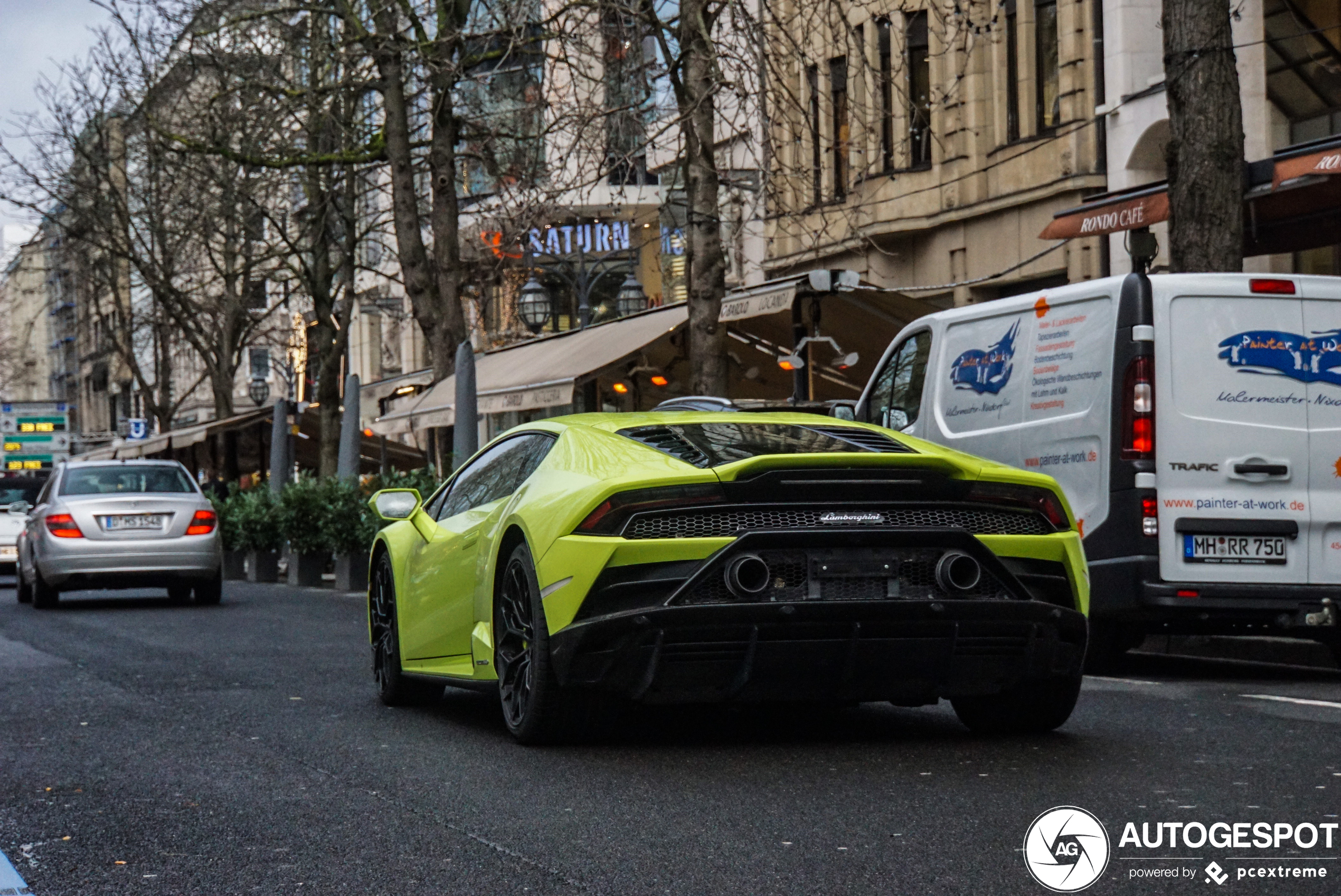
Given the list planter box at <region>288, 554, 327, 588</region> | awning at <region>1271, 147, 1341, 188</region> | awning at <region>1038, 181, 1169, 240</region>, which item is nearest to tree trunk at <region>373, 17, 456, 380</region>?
planter box at <region>288, 554, 327, 588</region>

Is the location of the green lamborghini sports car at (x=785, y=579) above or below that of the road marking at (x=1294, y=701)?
above

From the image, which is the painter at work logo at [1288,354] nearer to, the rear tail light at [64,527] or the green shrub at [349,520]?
the rear tail light at [64,527]

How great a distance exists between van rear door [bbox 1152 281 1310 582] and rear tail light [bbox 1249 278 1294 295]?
4 centimetres

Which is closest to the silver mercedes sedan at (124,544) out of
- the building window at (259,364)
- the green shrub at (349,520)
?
the green shrub at (349,520)

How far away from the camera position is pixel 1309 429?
9.96m

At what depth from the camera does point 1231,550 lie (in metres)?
9.93

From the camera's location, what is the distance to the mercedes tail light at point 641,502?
6504mm

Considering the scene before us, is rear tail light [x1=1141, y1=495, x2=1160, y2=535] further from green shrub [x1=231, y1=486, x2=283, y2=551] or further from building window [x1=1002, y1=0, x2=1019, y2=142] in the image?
building window [x1=1002, y1=0, x2=1019, y2=142]

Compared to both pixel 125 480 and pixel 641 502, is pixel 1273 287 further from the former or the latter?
pixel 125 480

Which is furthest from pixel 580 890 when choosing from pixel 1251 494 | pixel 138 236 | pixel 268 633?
pixel 138 236

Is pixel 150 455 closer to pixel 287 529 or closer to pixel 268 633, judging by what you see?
pixel 287 529

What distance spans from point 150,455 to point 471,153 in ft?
68.2

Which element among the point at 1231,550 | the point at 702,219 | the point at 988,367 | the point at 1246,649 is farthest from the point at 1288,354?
the point at 702,219

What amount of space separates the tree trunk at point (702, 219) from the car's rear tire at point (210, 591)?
→ 5.07 metres
